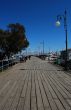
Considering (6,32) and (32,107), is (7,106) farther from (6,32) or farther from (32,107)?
(6,32)

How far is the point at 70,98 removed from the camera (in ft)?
25.5

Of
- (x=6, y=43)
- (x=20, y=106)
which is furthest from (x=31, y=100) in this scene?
(x=6, y=43)

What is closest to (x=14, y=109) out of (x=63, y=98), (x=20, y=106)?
(x=20, y=106)

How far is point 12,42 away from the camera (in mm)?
37750

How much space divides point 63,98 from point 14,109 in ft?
7.13

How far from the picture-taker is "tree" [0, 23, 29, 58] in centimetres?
3691

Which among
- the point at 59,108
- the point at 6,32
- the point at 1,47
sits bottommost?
the point at 59,108

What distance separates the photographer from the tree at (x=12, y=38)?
3691 cm

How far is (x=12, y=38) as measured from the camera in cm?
3766

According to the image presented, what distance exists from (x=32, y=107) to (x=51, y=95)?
1915 mm

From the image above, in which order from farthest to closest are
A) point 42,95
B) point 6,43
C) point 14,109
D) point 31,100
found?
point 6,43, point 42,95, point 31,100, point 14,109

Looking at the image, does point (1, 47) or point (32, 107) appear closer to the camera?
point (32, 107)

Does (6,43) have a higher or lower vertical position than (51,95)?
higher

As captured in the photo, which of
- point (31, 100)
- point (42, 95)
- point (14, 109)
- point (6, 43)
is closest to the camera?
point (14, 109)
